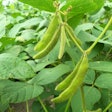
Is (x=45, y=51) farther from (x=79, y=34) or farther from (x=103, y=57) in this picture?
(x=103, y=57)

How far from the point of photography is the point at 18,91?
80 centimetres

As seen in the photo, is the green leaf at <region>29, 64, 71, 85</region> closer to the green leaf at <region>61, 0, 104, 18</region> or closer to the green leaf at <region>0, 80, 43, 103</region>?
the green leaf at <region>0, 80, 43, 103</region>

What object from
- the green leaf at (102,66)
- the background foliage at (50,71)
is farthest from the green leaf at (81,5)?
the green leaf at (102,66)

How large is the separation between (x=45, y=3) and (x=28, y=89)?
0.76ft

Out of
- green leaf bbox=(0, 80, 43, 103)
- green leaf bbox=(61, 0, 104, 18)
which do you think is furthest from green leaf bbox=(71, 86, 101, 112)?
green leaf bbox=(61, 0, 104, 18)

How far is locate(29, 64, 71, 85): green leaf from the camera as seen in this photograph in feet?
2.68

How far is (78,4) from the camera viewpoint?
2.60ft

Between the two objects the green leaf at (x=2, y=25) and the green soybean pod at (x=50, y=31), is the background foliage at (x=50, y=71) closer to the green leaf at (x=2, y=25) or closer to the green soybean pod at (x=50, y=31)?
the green leaf at (x=2, y=25)

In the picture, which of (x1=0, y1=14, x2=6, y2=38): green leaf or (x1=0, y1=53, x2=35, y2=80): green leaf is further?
(x1=0, y1=14, x2=6, y2=38): green leaf

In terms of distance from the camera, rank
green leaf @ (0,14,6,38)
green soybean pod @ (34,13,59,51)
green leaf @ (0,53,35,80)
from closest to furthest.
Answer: green soybean pod @ (34,13,59,51)
green leaf @ (0,53,35,80)
green leaf @ (0,14,6,38)

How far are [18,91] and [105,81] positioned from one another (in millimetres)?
232

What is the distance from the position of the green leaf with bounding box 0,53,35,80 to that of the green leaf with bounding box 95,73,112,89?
0.63ft

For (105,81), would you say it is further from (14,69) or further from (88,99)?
(14,69)

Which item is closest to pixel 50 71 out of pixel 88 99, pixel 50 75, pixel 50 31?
pixel 50 75
